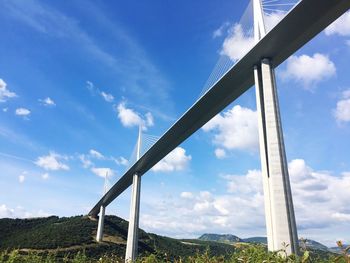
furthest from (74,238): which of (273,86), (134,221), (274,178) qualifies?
(273,86)

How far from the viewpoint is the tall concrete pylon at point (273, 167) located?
1489 cm

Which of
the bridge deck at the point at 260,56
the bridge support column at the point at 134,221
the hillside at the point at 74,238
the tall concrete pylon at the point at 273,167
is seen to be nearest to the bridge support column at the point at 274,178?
the tall concrete pylon at the point at 273,167

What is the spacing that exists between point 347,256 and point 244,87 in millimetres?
21604

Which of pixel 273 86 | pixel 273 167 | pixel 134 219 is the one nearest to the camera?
pixel 273 167

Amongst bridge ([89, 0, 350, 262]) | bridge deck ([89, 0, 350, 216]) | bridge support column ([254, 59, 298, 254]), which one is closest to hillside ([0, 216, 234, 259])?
bridge deck ([89, 0, 350, 216])

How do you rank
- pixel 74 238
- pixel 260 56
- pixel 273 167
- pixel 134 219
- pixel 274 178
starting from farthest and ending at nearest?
pixel 74 238 < pixel 134 219 < pixel 260 56 < pixel 273 167 < pixel 274 178

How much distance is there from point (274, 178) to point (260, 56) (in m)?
7.68

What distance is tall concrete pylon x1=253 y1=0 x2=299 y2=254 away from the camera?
48.9 ft

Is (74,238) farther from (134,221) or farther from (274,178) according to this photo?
(274,178)

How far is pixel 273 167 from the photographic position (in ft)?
51.7

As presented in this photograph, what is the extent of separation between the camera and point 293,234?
1491 cm

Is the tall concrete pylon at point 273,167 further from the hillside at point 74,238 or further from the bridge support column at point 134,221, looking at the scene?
the hillside at point 74,238

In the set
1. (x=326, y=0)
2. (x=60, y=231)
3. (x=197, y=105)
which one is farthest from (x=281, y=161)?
(x=60, y=231)

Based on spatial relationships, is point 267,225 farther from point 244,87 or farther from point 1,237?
point 1,237
